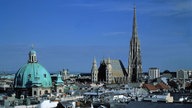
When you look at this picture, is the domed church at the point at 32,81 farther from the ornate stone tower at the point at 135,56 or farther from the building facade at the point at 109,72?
the ornate stone tower at the point at 135,56

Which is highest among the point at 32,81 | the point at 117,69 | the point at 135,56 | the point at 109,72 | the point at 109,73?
the point at 135,56

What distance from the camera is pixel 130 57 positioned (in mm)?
121750

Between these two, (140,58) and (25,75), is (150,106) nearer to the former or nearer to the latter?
(25,75)

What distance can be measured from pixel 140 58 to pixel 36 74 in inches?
2235

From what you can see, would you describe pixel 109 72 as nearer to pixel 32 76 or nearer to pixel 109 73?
pixel 109 73

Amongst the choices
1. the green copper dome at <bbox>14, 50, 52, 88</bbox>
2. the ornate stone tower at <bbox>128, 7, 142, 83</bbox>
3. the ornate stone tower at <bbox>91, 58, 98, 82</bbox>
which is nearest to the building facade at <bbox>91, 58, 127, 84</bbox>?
the ornate stone tower at <bbox>91, 58, 98, 82</bbox>

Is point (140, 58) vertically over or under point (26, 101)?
over

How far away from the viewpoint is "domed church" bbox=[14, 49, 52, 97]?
6672 centimetres

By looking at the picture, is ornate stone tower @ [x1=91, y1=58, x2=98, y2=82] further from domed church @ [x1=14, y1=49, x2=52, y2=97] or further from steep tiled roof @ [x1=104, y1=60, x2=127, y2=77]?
domed church @ [x1=14, y1=49, x2=52, y2=97]

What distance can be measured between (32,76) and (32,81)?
3.61 feet

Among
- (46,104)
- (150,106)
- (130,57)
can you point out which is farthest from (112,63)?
→ (150,106)

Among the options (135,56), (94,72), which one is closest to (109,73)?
(94,72)

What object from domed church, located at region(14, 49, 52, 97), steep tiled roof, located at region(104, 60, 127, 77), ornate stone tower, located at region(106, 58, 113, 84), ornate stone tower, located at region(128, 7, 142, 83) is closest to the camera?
domed church, located at region(14, 49, 52, 97)

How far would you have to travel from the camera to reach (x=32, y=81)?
6681cm
